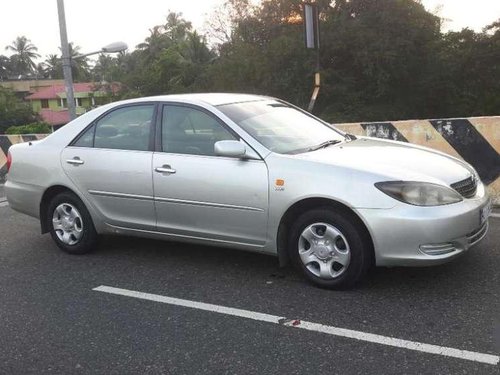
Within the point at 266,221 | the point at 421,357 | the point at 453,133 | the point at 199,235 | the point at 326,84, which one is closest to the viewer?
the point at 421,357

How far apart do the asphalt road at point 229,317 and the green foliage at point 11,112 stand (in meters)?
56.8

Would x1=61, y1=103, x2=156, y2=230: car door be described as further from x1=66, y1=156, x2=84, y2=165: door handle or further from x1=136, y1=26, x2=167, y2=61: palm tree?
x1=136, y1=26, x2=167, y2=61: palm tree

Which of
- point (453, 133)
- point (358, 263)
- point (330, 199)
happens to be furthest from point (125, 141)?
point (453, 133)

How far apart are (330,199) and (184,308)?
133 cm

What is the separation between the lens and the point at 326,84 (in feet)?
114

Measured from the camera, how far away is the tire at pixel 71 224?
550 centimetres

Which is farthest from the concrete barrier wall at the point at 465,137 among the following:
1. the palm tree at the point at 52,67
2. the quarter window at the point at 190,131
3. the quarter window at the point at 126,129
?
the palm tree at the point at 52,67

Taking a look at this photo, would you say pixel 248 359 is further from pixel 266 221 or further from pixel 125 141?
pixel 125 141

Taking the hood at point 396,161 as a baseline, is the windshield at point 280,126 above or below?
above

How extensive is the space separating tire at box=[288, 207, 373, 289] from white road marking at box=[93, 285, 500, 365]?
586 millimetres

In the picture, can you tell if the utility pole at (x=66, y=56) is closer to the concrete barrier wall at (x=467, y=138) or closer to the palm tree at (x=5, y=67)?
the concrete barrier wall at (x=467, y=138)

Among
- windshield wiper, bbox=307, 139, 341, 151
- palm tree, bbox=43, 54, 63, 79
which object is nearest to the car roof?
windshield wiper, bbox=307, 139, 341, 151

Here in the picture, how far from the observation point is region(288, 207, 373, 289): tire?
13.5 ft

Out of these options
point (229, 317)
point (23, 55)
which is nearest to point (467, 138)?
point (229, 317)
